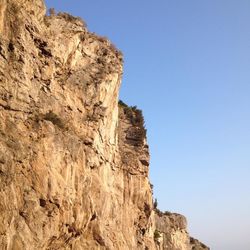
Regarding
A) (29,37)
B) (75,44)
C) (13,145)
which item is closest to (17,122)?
(13,145)

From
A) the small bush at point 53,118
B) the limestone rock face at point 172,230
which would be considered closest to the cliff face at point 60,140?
the small bush at point 53,118

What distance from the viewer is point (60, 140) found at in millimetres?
23719

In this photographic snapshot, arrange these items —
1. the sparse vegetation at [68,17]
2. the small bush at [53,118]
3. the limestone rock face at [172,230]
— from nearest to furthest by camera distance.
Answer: the small bush at [53,118] → the sparse vegetation at [68,17] → the limestone rock face at [172,230]

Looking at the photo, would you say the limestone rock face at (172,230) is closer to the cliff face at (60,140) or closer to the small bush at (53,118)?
the cliff face at (60,140)

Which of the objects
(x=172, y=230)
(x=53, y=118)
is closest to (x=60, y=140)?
(x=53, y=118)

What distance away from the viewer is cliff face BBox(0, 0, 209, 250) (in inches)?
807

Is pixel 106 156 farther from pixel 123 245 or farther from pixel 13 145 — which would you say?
pixel 13 145

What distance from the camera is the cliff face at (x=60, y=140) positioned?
20500 mm

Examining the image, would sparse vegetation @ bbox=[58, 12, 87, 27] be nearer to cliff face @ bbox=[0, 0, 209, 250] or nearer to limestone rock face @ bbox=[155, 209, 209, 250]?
cliff face @ bbox=[0, 0, 209, 250]

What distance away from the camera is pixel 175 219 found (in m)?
64.4

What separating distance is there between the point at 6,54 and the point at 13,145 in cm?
466

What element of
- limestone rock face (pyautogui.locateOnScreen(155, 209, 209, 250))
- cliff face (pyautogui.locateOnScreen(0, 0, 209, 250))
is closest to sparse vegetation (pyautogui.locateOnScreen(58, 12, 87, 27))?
cliff face (pyautogui.locateOnScreen(0, 0, 209, 250))

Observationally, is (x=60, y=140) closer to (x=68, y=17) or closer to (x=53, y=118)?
(x=53, y=118)

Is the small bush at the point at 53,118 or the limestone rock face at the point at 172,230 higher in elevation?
the limestone rock face at the point at 172,230
